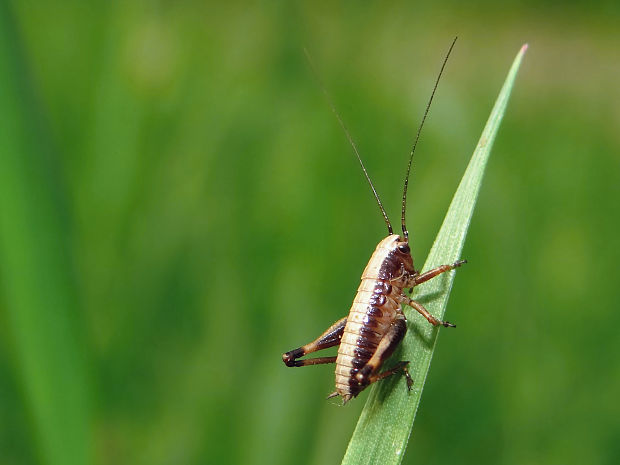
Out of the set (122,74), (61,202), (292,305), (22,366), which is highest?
(122,74)

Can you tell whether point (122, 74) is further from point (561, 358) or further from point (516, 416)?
point (561, 358)

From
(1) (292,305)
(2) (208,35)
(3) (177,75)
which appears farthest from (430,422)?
(2) (208,35)

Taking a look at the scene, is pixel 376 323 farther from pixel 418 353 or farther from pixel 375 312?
pixel 418 353

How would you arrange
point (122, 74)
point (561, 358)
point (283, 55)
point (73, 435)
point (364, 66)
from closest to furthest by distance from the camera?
point (73, 435) → point (122, 74) → point (561, 358) → point (283, 55) → point (364, 66)

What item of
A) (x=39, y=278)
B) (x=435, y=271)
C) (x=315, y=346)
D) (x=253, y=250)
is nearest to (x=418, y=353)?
(x=435, y=271)

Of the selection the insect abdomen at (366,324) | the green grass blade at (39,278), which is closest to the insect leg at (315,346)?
the insect abdomen at (366,324)

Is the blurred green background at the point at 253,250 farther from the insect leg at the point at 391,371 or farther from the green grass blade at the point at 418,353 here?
the green grass blade at the point at 418,353

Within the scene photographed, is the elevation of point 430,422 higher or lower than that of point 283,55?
lower
